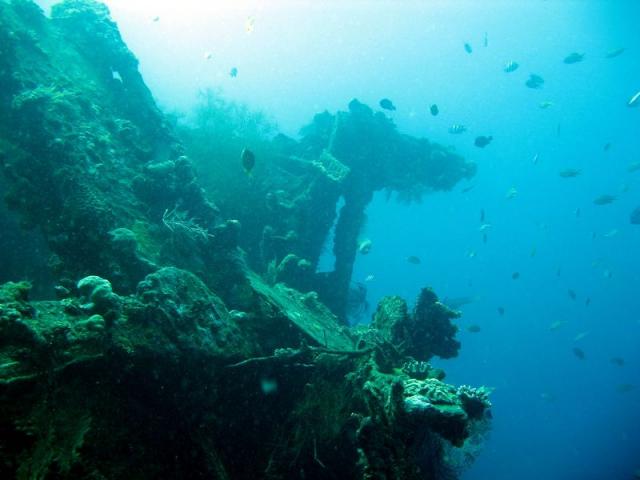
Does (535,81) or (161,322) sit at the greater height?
(535,81)

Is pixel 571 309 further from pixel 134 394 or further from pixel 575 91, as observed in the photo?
pixel 134 394

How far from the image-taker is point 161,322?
4406 millimetres

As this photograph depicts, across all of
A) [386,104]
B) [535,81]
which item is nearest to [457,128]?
[386,104]

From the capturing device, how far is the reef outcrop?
11.5 feet

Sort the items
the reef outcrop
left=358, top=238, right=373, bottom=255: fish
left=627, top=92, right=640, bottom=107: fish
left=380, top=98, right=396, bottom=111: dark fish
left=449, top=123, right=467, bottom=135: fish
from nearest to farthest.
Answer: the reef outcrop < left=380, top=98, right=396, bottom=111: dark fish < left=449, top=123, right=467, bottom=135: fish < left=627, top=92, right=640, bottom=107: fish < left=358, top=238, right=373, bottom=255: fish

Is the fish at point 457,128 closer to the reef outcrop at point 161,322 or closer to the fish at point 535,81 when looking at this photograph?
the fish at point 535,81

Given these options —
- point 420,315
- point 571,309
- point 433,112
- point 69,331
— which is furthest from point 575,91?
point 69,331

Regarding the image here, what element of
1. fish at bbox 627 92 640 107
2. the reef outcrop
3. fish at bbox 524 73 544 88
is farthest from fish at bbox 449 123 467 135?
fish at bbox 627 92 640 107

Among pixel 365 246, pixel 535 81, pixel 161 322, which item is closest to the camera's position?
pixel 161 322

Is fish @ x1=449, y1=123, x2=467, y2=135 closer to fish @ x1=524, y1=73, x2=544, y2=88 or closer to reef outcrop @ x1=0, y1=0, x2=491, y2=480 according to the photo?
fish @ x1=524, y1=73, x2=544, y2=88

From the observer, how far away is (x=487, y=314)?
113 meters

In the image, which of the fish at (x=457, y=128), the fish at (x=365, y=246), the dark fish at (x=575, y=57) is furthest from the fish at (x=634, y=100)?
the fish at (x=365, y=246)

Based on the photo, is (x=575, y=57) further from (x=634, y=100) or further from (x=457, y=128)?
(x=457, y=128)

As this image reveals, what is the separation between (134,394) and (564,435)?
88219mm
